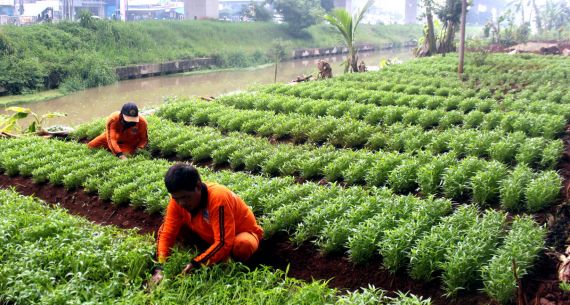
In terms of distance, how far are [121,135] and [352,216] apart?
4523 mm

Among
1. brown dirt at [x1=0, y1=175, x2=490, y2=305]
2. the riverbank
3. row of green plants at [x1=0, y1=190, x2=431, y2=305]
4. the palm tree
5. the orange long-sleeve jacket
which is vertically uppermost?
the palm tree

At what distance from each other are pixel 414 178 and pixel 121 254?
12.6ft

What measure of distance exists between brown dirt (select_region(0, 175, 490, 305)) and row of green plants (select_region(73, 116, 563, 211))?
195cm

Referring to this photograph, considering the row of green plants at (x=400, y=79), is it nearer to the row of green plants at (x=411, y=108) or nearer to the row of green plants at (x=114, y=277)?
the row of green plants at (x=411, y=108)

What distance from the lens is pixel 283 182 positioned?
6488 mm

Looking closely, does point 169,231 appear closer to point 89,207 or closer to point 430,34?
point 89,207

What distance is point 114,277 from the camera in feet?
14.0

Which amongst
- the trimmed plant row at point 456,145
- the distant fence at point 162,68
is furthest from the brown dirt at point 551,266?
the distant fence at point 162,68

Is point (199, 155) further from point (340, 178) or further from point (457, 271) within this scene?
point (457, 271)

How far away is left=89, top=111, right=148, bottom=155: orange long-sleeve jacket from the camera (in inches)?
317

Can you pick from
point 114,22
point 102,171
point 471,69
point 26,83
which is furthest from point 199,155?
point 114,22

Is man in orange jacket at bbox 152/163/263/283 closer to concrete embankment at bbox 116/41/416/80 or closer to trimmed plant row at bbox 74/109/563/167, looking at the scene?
trimmed plant row at bbox 74/109/563/167

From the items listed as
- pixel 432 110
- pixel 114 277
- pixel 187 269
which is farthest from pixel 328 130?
pixel 114 277

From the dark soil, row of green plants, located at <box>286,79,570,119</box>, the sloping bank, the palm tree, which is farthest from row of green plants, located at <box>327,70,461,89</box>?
the dark soil
